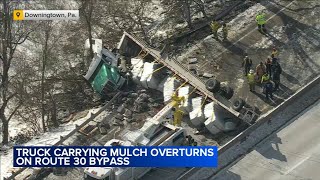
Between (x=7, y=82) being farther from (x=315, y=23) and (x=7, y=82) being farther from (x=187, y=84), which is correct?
(x=315, y=23)

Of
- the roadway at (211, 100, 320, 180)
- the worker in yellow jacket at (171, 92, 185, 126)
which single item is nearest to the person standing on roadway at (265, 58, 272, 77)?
the roadway at (211, 100, 320, 180)

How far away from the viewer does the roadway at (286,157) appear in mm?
22484

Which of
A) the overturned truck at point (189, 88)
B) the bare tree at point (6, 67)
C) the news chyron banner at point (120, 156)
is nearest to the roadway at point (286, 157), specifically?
the news chyron banner at point (120, 156)

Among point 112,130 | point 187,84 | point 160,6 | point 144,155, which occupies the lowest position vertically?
point 144,155

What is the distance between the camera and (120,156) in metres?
22.3

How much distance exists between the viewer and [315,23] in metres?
29.2

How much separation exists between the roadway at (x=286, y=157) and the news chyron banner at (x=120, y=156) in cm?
111

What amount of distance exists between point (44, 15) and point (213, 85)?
1077 cm

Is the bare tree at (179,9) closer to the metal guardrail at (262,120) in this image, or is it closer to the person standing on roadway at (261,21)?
the person standing on roadway at (261,21)

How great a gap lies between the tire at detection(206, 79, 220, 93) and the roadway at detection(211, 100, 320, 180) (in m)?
3.10

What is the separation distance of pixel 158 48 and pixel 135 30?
2829 millimetres

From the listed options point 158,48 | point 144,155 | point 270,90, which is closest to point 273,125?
point 270,90

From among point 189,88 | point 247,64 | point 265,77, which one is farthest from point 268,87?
point 189,88

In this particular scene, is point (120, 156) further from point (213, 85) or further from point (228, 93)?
point (228, 93)
